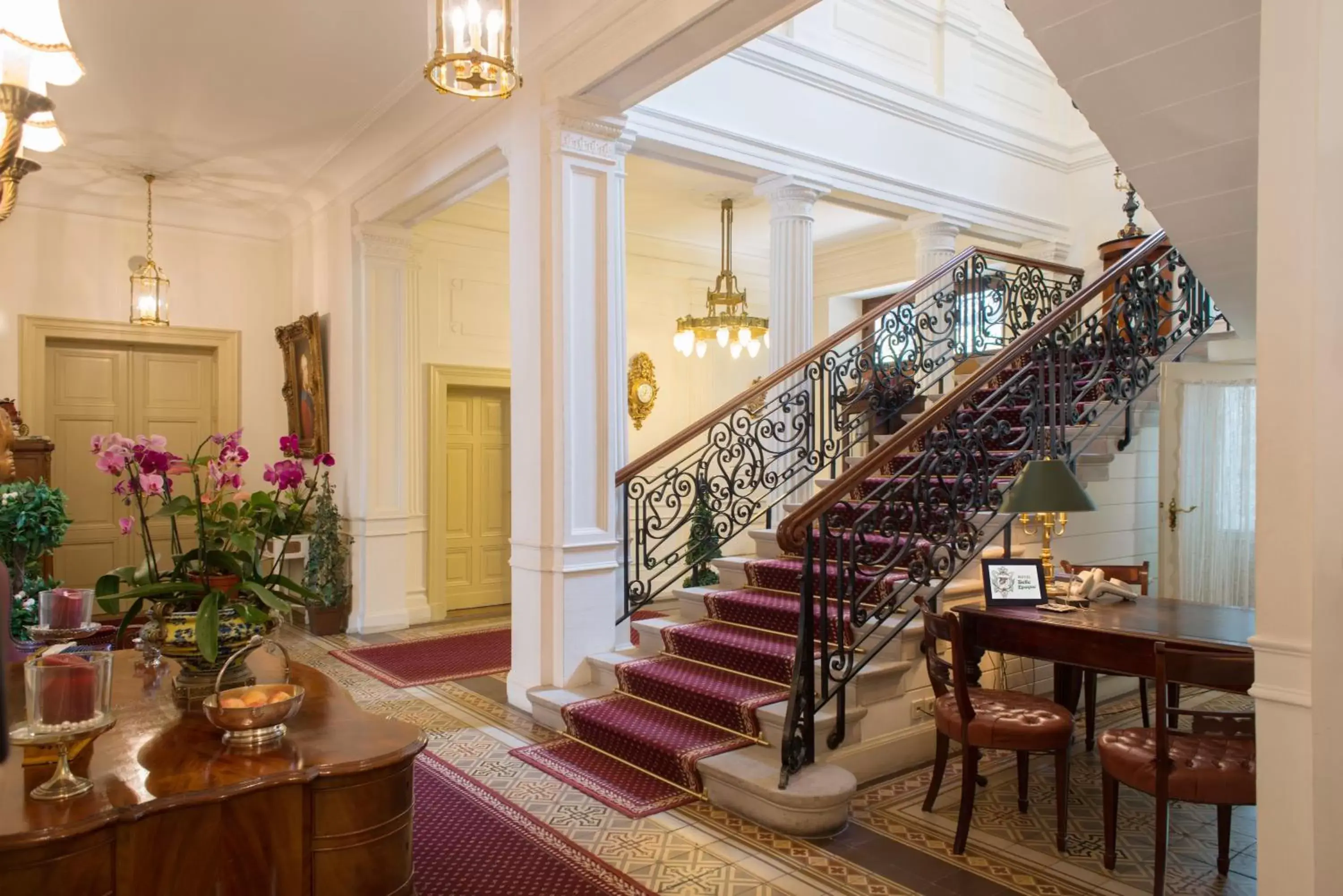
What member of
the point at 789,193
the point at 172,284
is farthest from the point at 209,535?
the point at 172,284

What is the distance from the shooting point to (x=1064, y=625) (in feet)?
11.7

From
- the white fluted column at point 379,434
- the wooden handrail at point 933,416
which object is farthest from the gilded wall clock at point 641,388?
the wooden handrail at point 933,416

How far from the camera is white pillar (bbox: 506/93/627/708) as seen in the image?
200 inches

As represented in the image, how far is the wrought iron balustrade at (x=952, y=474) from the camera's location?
3883 millimetres

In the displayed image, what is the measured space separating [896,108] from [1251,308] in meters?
3.23

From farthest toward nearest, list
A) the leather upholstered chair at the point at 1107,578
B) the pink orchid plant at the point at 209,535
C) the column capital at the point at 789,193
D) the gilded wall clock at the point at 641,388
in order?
the gilded wall clock at the point at 641,388, the column capital at the point at 789,193, the leather upholstered chair at the point at 1107,578, the pink orchid plant at the point at 209,535

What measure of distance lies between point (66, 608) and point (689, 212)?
686 centimetres

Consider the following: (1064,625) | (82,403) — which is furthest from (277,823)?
(82,403)

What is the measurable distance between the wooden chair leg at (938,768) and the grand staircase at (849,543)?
1.16ft

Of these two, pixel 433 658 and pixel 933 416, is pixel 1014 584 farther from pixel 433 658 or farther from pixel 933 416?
pixel 433 658

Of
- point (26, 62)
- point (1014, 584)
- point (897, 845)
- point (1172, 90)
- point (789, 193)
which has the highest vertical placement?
point (789, 193)

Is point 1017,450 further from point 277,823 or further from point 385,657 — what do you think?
point 385,657

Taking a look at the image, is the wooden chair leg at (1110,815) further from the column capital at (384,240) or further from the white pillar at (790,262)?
the column capital at (384,240)

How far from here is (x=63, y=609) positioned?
330cm
